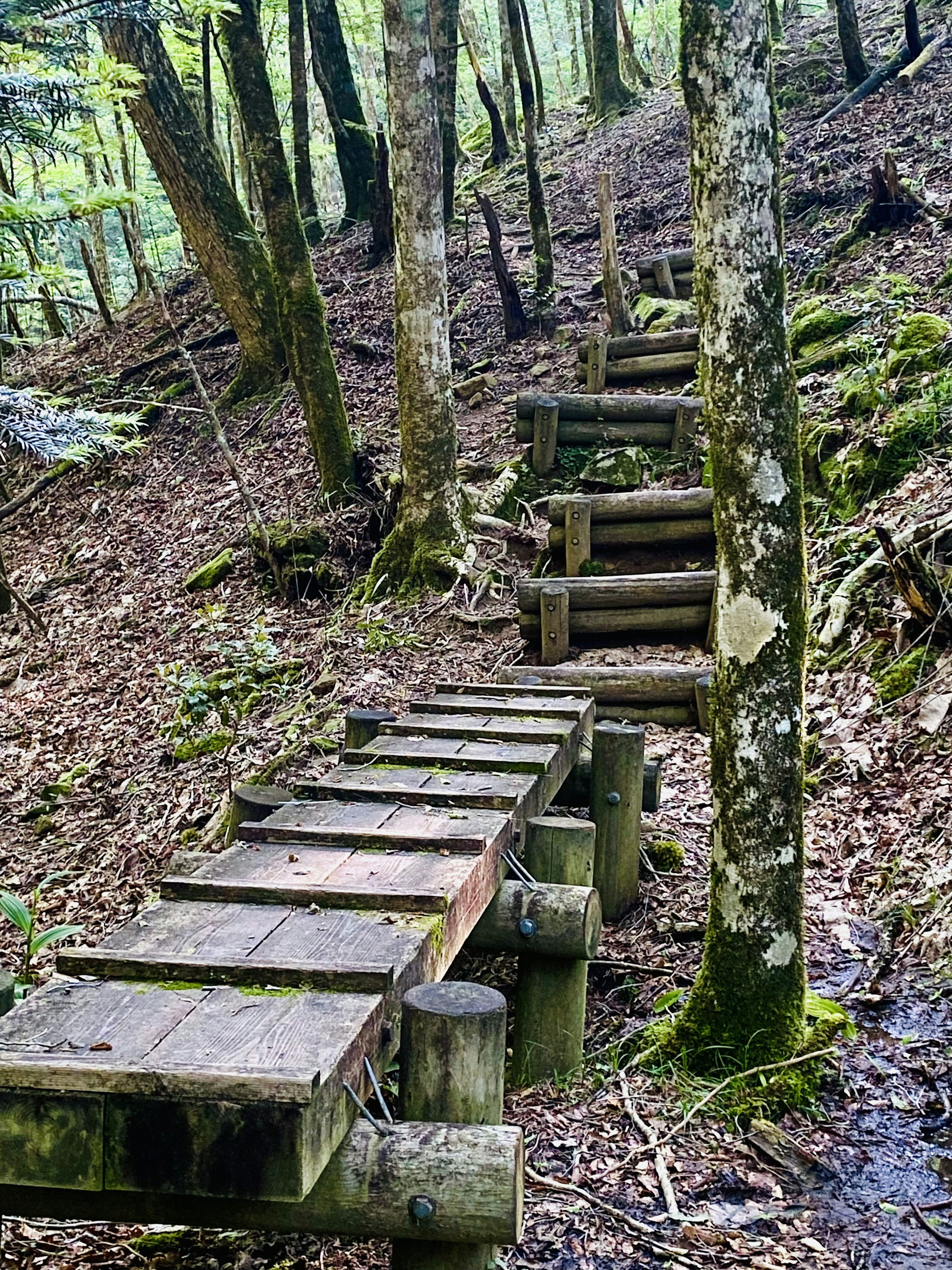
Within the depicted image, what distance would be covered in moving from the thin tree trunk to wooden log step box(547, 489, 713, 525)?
6.18 m

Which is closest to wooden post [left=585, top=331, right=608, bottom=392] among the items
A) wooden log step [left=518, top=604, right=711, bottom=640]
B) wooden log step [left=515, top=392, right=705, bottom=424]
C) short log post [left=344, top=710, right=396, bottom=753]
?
wooden log step [left=515, top=392, right=705, bottom=424]

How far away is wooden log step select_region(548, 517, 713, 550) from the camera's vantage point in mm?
8781

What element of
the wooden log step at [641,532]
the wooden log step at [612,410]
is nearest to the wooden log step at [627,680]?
the wooden log step at [641,532]

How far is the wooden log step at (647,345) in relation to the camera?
11.7 meters

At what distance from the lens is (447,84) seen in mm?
16797

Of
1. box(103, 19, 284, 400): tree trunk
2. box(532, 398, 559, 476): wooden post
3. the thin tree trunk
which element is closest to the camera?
box(532, 398, 559, 476): wooden post

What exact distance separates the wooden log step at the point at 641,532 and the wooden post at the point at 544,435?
1583 mm

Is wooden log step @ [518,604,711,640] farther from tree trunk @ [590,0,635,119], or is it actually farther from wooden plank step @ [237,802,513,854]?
tree trunk @ [590,0,635,119]

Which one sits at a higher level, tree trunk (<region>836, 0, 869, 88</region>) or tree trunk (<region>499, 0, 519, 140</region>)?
tree trunk (<region>499, 0, 519, 140</region>)

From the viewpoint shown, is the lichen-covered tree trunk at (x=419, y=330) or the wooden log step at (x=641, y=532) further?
the wooden log step at (x=641, y=532)

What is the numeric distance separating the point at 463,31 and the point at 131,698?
1846 cm

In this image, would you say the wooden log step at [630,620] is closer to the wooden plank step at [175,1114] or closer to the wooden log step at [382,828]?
the wooden log step at [382,828]

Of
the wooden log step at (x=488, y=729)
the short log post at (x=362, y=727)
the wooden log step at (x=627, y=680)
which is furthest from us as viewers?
the wooden log step at (x=627, y=680)

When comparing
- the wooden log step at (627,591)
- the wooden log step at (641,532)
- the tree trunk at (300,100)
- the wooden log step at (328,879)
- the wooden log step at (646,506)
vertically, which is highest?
the tree trunk at (300,100)
